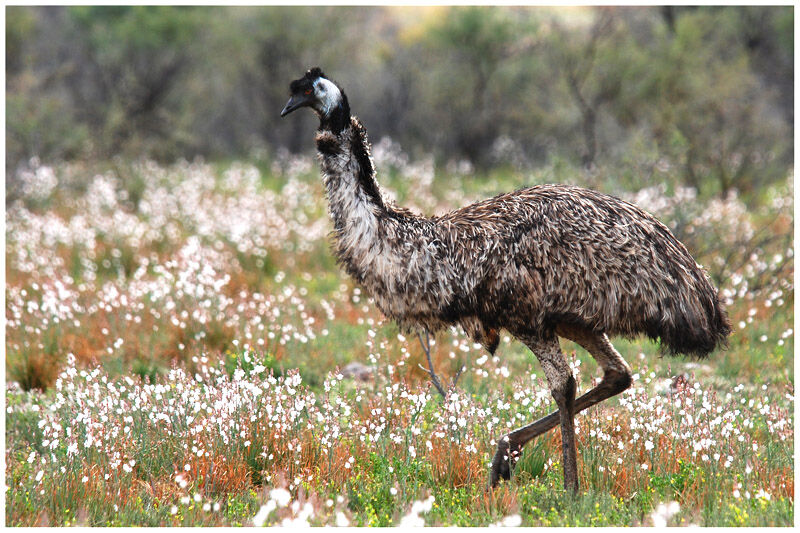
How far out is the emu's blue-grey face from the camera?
4.31 meters

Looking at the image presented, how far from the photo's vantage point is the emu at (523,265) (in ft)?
13.6

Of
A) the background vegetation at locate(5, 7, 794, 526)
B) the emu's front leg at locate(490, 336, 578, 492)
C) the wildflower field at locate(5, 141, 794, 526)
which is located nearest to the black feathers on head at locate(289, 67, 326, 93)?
the wildflower field at locate(5, 141, 794, 526)

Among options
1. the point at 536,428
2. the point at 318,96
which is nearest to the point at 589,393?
the point at 536,428

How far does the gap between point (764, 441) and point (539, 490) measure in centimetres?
158

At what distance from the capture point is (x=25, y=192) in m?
12.0

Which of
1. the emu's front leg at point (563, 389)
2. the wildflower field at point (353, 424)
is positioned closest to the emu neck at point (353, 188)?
the wildflower field at point (353, 424)

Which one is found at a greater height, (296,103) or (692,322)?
(296,103)

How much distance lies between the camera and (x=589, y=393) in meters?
4.62

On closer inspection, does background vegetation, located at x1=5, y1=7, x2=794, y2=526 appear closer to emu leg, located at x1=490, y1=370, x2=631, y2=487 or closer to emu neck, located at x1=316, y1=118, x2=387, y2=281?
emu leg, located at x1=490, y1=370, x2=631, y2=487

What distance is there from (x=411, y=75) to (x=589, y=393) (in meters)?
18.7

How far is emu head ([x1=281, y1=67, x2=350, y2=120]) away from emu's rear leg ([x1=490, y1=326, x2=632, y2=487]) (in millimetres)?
1634

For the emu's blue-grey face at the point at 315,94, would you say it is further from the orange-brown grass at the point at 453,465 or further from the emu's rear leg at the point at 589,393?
the orange-brown grass at the point at 453,465

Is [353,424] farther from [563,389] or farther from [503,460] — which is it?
[563,389]

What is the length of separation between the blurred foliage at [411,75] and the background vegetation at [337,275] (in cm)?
8
